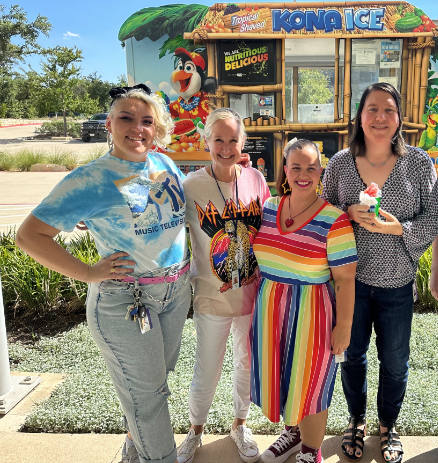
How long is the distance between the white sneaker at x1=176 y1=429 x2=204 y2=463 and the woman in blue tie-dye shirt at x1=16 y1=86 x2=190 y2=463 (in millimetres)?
351

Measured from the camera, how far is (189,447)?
2617mm

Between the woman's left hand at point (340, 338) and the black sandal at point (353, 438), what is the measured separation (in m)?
0.69

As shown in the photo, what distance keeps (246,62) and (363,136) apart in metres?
3.74

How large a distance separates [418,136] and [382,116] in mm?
4300

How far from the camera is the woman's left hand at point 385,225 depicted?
7.20ft

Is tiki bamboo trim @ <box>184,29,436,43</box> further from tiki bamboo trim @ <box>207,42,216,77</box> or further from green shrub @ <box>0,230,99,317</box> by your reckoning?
green shrub @ <box>0,230,99,317</box>

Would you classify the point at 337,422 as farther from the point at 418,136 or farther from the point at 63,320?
the point at 418,136

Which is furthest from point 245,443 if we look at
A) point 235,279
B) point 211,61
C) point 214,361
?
point 211,61

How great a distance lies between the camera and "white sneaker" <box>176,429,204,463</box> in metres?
2.58

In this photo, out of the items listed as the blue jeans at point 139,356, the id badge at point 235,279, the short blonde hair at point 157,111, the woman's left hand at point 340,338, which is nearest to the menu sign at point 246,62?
the short blonde hair at point 157,111

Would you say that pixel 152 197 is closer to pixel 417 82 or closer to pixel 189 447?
pixel 189 447

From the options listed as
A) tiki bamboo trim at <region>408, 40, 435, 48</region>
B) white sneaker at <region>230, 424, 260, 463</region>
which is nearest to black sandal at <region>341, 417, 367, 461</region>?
white sneaker at <region>230, 424, 260, 463</region>

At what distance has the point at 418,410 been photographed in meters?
2.95

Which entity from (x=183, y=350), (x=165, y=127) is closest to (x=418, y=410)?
(x=183, y=350)
